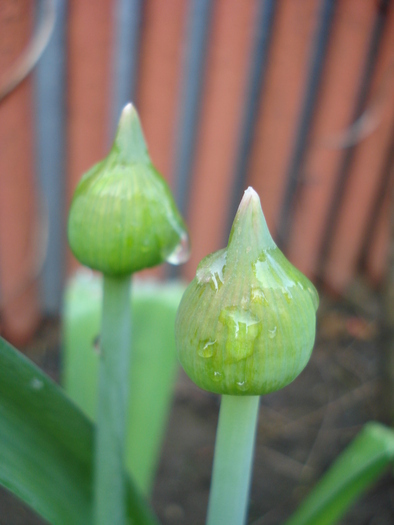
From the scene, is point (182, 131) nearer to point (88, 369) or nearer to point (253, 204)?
point (88, 369)

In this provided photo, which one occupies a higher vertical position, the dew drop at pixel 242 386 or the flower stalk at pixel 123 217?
the flower stalk at pixel 123 217

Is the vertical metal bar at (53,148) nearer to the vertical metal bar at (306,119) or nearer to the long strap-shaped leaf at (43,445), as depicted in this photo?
the vertical metal bar at (306,119)

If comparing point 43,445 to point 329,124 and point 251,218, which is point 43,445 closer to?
point 251,218

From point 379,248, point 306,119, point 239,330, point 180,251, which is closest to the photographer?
point 239,330

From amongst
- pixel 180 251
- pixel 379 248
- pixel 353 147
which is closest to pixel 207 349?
pixel 180 251

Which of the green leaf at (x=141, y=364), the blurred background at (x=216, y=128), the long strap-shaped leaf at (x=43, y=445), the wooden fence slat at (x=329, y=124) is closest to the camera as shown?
the long strap-shaped leaf at (x=43, y=445)

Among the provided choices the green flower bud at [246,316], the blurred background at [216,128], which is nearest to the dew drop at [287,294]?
the green flower bud at [246,316]

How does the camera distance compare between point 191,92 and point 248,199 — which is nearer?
point 248,199
